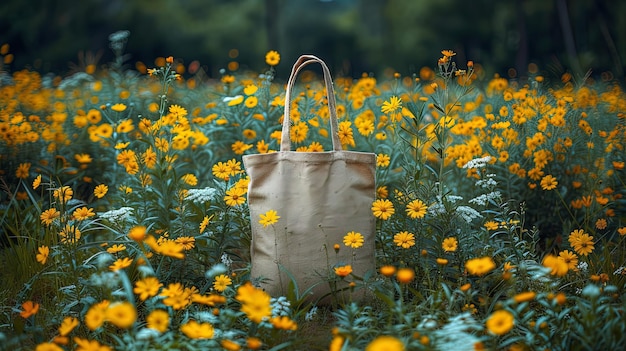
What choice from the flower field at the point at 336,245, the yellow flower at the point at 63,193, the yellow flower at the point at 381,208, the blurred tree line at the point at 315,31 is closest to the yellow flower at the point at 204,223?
the flower field at the point at 336,245

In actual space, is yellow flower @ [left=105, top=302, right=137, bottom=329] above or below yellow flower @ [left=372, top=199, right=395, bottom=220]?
below

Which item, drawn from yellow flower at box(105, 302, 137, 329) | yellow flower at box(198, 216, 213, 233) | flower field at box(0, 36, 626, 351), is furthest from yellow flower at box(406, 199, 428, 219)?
Result: yellow flower at box(105, 302, 137, 329)

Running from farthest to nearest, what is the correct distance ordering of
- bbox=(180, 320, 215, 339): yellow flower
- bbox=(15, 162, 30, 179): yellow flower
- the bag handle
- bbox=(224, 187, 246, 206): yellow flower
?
1. bbox=(15, 162, 30, 179): yellow flower
2. bbox=(224, 187, 246, 206): yellow flower
3. the bag handle
4. bbox=(180, 320, 215, 339): yellow flower

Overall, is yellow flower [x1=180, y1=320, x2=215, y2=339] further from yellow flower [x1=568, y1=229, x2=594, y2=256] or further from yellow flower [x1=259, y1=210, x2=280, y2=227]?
yellow flower [x1=568, y1=229, x2=594, y2=256]

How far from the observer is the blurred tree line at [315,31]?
17359 millimetres

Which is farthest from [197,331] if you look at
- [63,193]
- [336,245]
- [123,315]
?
[63,193]

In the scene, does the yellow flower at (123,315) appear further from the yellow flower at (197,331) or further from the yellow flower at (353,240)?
the yellow flower at (353,240)

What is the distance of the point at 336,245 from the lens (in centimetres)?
A: 229

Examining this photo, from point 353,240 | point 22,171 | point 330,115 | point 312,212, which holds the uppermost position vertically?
point 330,115

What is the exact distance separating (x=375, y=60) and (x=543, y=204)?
72.9ft

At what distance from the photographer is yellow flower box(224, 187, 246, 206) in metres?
2.62

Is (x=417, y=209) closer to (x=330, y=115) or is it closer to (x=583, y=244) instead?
(x=330, y=115)

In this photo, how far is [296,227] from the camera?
97.3 inches

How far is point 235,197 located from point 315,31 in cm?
2521
